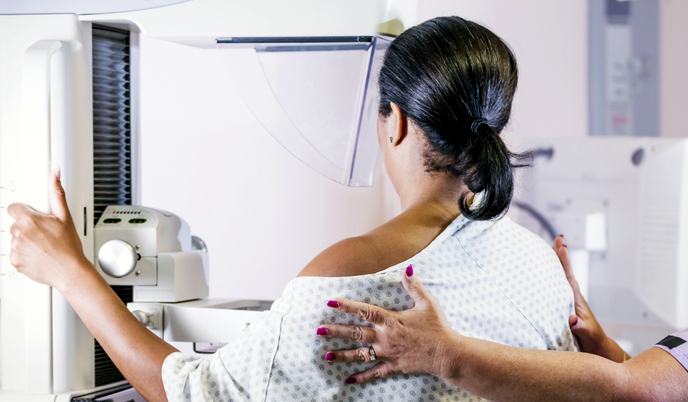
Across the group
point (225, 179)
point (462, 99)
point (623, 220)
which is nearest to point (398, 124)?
point (462, 99)

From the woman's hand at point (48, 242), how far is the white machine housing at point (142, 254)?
62mm

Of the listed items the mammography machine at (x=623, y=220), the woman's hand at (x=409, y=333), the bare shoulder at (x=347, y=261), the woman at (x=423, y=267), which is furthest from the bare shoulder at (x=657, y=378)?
the mammography machine at (x=623, y=220)

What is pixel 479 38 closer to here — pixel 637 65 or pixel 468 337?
pixel 468 337

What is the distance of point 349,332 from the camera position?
65cm

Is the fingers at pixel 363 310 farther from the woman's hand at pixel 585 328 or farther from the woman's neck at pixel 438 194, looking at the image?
the woman's hand at pixel 585 328

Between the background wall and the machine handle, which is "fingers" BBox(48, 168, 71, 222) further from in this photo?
the background wall

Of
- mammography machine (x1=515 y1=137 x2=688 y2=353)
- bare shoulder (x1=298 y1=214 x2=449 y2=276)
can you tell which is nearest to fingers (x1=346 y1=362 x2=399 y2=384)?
bare shoulder (x1=298 y1=214 x2=449 y2=276)

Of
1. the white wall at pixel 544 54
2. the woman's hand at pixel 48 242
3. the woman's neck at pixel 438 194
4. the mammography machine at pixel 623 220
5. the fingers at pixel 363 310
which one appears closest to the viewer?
the fingers at pixel 363 310

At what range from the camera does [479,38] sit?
2.42ft

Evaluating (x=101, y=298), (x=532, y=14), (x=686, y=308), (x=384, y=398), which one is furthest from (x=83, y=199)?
(x=686, y=308)

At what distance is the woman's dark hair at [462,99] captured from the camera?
70 cm

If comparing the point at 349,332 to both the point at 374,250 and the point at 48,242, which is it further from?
the point at 48,242

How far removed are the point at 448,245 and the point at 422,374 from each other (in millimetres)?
158

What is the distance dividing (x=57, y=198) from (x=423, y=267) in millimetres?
585
